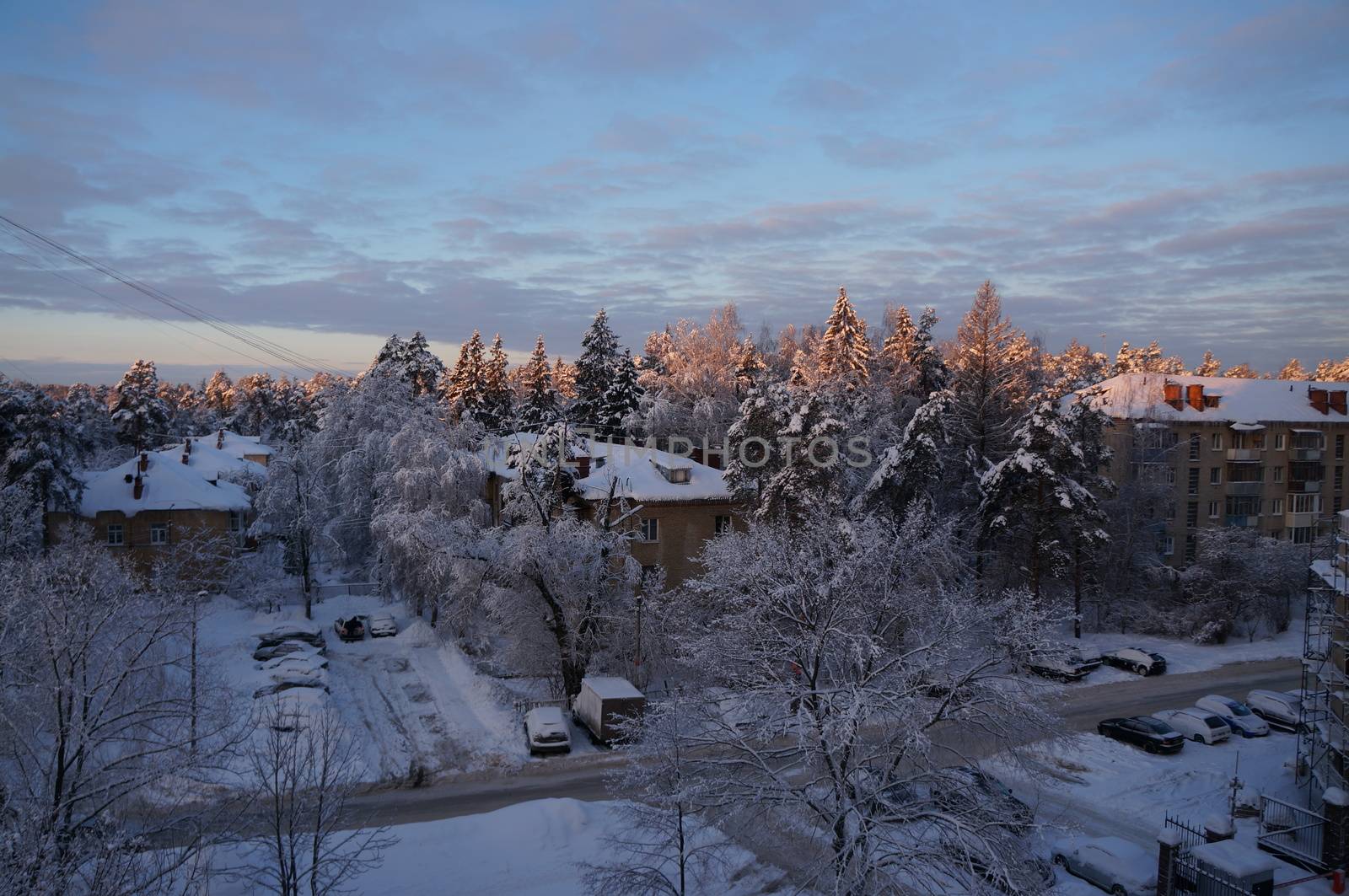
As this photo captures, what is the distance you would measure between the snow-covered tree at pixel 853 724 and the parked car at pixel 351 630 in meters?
22.7

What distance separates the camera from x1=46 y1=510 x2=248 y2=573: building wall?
130ft

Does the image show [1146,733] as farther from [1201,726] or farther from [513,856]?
[513,856]

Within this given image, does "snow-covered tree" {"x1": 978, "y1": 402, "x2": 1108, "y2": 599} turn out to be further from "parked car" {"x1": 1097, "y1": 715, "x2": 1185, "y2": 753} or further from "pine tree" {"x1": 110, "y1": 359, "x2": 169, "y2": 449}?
"pine tree" {"x1": 110, "y1": 359, "x2": 169, "y2": 449}

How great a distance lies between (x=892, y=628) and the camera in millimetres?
24453

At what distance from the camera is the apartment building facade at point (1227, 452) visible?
4641 centimetres

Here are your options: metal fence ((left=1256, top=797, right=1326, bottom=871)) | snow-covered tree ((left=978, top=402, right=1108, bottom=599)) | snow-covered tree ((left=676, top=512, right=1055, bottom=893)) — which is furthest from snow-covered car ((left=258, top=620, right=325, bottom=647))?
metal fence ((left=1256, top=797, right=1326, bottom=871))

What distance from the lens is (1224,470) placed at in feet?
159

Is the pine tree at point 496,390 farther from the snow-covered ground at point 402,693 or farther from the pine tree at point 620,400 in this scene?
the snow-covered ground at point 402,693

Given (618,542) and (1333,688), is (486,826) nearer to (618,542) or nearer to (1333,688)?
(618,542)

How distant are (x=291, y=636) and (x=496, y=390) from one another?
31.3m

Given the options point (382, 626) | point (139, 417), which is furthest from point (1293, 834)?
point (139, 417)

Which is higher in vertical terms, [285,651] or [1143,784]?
[285,651]

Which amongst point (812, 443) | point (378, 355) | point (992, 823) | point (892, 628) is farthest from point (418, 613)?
point (992, 823)

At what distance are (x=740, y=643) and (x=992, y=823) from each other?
635 centimetres
